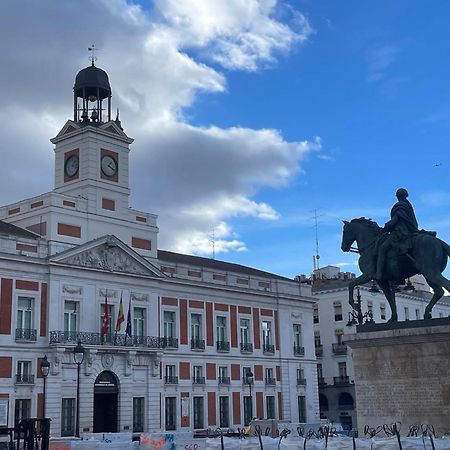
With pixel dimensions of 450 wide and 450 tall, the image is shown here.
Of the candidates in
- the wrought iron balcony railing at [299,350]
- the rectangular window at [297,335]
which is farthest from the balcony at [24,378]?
the rectangular window at [297,335]

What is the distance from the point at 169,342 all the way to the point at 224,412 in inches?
262

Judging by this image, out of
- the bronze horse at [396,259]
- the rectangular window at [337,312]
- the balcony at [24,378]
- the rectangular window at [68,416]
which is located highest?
the rectangular window at [337,312]

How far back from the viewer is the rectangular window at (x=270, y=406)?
5516 cm

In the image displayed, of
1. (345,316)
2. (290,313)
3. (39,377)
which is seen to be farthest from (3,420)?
(345,316)

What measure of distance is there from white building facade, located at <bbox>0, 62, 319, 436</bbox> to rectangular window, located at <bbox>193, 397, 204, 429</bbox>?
0.07 metres

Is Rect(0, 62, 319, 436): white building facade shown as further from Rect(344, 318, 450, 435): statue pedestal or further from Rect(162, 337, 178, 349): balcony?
Rect(344, 318, 450, 435): statue pedestal

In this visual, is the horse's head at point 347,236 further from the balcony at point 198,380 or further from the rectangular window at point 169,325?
the balcony at point 198,380

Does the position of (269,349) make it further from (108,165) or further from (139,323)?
(108,165)

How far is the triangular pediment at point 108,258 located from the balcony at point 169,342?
4.23 m

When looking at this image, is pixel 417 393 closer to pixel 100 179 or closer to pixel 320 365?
pixel 100 179

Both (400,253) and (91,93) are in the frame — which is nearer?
(400,253)

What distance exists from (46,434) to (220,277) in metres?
40.1

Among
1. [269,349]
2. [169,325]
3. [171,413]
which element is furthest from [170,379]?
[269,349]

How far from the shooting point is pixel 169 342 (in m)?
50.2
